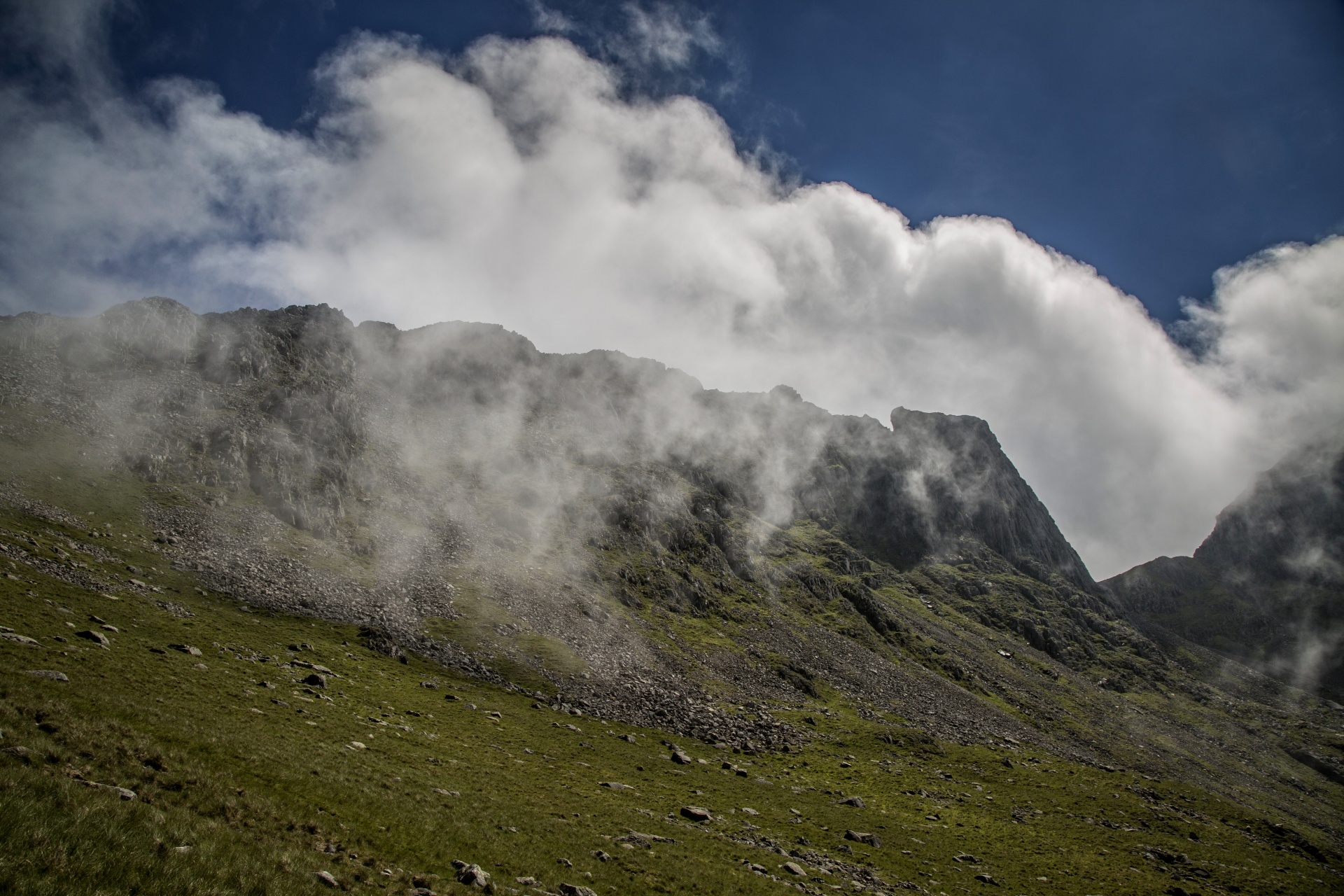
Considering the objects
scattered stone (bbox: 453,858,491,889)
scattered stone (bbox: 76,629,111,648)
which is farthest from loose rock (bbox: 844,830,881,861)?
scattered stone (bbox: 76,629,111,648)

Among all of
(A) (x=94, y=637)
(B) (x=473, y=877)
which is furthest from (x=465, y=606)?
(B) (x=473, y=877)

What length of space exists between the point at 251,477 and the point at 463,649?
53843mm

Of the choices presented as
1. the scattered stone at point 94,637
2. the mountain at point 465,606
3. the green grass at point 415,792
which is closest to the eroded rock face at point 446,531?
the mountain at point 465,606

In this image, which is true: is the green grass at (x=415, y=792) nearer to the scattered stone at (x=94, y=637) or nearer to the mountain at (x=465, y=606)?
the mountain at (x=465, y=606)

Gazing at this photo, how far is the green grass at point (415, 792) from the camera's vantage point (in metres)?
15.9

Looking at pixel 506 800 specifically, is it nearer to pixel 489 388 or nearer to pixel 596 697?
pixel 596 697

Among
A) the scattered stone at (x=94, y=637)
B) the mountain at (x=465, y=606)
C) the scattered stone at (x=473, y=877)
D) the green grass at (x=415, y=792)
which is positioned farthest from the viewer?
the mountain at (x=465, y=606)

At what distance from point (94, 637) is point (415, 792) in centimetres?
3017

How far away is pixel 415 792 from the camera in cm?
2933

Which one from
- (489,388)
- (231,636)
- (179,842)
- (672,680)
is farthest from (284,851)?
(489,388)

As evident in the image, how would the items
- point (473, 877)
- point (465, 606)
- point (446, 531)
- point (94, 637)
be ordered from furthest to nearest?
point (446, 531)
point (465, 606)
point (94, 637)
point (473, 877)

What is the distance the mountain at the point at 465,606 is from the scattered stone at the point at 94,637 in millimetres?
1084

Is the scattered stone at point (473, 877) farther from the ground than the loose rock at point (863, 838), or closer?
farther from the ground

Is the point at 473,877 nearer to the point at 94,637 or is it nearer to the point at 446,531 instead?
the point at 94,637
